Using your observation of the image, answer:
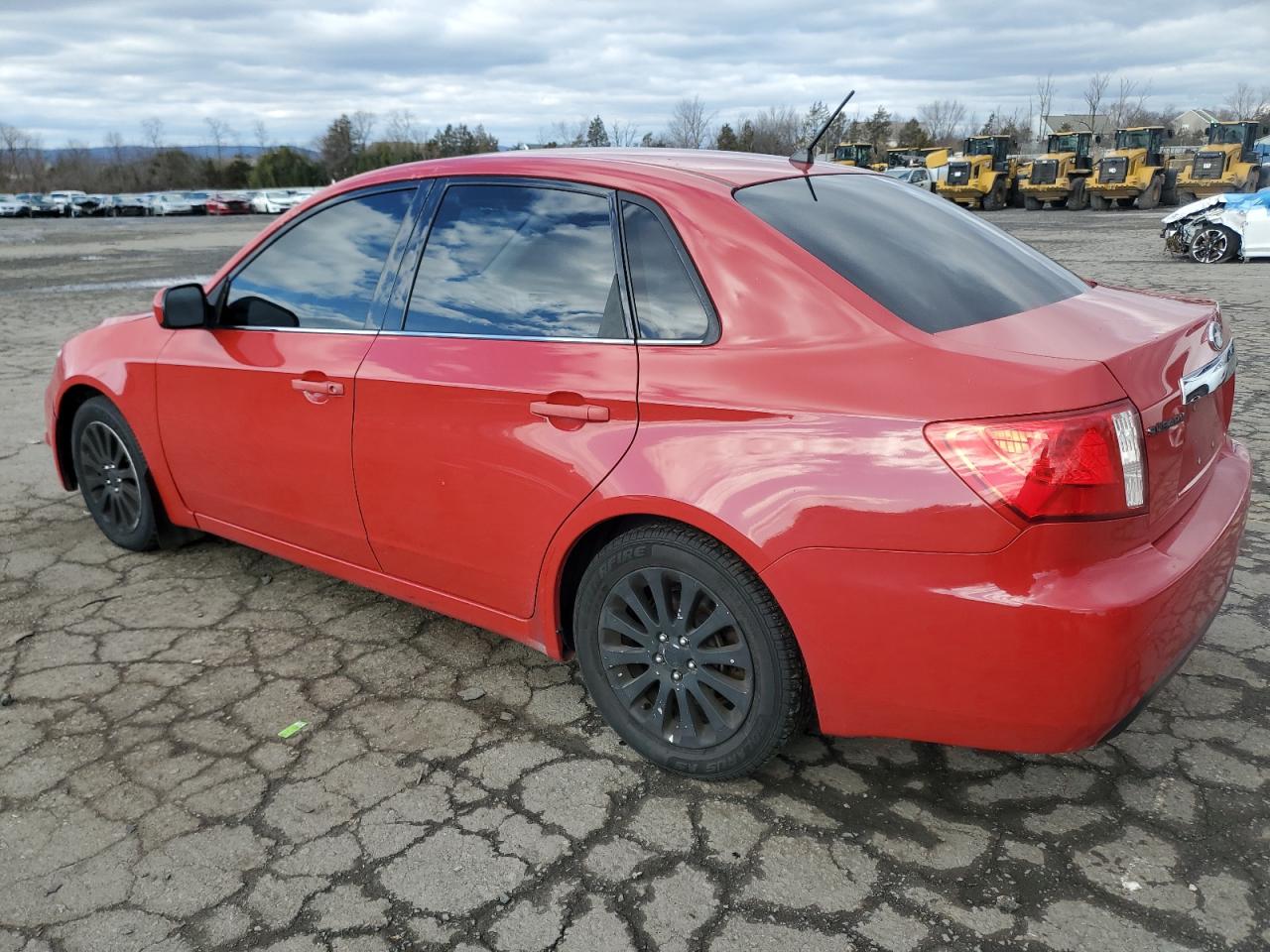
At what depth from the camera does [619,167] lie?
291cm

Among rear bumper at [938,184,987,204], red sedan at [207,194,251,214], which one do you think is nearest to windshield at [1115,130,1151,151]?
rear bumper at [938,184,987,204]

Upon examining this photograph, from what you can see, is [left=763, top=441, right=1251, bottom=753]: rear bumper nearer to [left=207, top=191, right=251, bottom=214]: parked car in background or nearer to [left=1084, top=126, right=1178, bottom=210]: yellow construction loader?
[left=1084, top=126, right=1178, bottom=210]: yellow construction loader

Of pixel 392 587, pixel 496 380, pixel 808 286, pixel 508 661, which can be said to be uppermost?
pixel 808 286

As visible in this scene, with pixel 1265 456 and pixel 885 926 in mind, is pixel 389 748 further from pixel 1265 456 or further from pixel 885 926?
pixel 1265 456

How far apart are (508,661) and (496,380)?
1.16m

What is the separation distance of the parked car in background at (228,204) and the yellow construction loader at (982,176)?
3858cm

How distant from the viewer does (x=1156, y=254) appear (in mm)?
17656

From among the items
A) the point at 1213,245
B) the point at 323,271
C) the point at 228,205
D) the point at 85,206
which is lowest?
the point at 1213,245

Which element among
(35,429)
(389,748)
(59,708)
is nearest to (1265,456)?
(389,748)

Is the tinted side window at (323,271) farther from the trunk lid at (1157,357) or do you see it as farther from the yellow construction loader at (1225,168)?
the yellow construction loader at (1225,168)

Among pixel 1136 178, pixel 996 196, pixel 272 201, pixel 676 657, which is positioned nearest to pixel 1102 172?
→ pixel 1136 178

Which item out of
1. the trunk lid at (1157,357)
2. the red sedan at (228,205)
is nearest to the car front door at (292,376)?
the trunk lid at (1157,357)

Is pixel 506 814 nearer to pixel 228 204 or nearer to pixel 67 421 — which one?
pixel 67 421

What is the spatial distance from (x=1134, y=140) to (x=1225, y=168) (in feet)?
16.8
